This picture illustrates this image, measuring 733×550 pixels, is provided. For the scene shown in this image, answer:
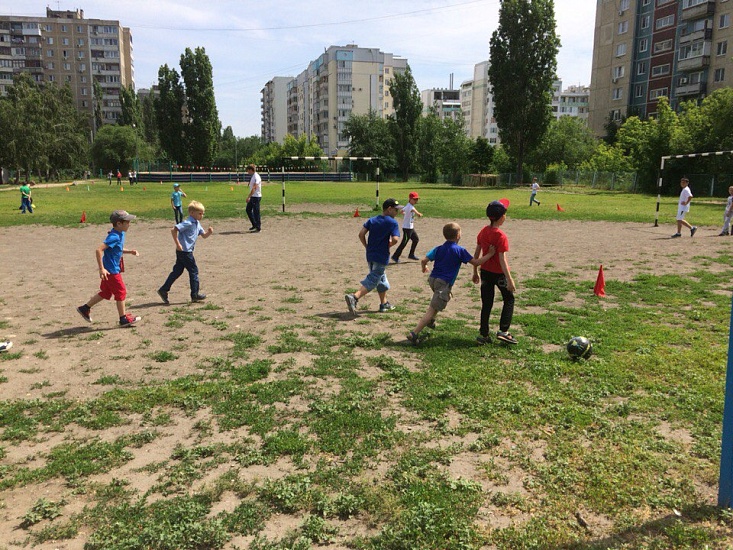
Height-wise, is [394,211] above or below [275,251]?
above

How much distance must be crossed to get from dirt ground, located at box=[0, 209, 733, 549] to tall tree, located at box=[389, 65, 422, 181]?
6820 cm

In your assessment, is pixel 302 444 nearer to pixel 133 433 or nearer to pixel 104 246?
pixel 133 433

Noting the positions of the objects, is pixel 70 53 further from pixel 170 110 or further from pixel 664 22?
pixel 664 22

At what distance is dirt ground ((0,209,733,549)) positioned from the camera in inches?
227

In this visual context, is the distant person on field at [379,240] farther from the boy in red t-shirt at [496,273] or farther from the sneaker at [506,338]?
the sneaker at [506,338]

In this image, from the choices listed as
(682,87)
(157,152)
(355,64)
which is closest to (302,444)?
(682,87)

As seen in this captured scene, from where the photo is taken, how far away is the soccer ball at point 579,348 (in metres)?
6.54

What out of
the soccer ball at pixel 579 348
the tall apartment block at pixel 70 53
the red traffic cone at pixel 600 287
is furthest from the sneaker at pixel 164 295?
the tall apartment block at pixel 70 53

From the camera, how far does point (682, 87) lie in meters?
67.2

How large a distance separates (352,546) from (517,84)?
6475cm

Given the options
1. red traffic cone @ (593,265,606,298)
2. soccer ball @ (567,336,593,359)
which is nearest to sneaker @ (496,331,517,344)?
soccer ball @ (567,336,593,359)

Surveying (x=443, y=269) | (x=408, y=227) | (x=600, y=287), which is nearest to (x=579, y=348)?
(x=443, y=269)

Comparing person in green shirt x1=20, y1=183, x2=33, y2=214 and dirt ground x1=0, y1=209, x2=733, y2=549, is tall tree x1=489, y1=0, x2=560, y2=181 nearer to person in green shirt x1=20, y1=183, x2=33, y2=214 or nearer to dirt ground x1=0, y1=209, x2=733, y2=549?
dirt ground x1=0, y1=209, x2=733, y2=549

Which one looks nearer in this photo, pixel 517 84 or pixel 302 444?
pixel 302 444
